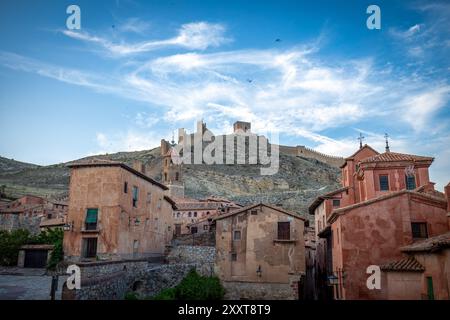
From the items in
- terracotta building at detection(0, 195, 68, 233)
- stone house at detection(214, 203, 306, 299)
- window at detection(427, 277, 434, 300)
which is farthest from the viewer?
terracotta building at detection(0, 195, 68, 233)

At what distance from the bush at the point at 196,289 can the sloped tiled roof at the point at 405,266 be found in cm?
1202

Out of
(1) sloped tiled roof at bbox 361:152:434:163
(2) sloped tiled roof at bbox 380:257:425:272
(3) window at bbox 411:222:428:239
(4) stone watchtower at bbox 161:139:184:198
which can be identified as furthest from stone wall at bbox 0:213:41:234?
(3) window at bbox 411:222:428:239

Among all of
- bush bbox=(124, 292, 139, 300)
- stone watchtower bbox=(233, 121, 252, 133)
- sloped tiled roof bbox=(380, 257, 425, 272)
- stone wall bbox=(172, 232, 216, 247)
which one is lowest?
bush bbox=(124, 292, 139, 300)

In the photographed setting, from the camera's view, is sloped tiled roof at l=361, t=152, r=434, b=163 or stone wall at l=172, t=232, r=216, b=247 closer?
sloped tiled roof at l=361, t=152, r=434, b=163

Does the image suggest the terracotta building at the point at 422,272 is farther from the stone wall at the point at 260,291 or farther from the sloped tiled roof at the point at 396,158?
the sloped tiled roof at the point at 396,158

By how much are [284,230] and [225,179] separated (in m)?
68.7

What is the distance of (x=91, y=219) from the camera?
2572 cm

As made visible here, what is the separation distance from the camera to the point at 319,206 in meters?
36.2

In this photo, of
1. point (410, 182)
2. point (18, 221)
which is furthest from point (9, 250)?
point (410, 182)

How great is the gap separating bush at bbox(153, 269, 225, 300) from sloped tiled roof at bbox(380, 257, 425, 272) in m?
12.0

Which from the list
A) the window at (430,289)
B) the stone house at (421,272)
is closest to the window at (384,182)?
the stone house at (421,272)

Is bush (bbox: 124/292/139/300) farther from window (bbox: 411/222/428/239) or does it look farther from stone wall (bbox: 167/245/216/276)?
window (bbox: 411/222/428/239)

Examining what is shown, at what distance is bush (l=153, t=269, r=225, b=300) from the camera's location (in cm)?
2457
